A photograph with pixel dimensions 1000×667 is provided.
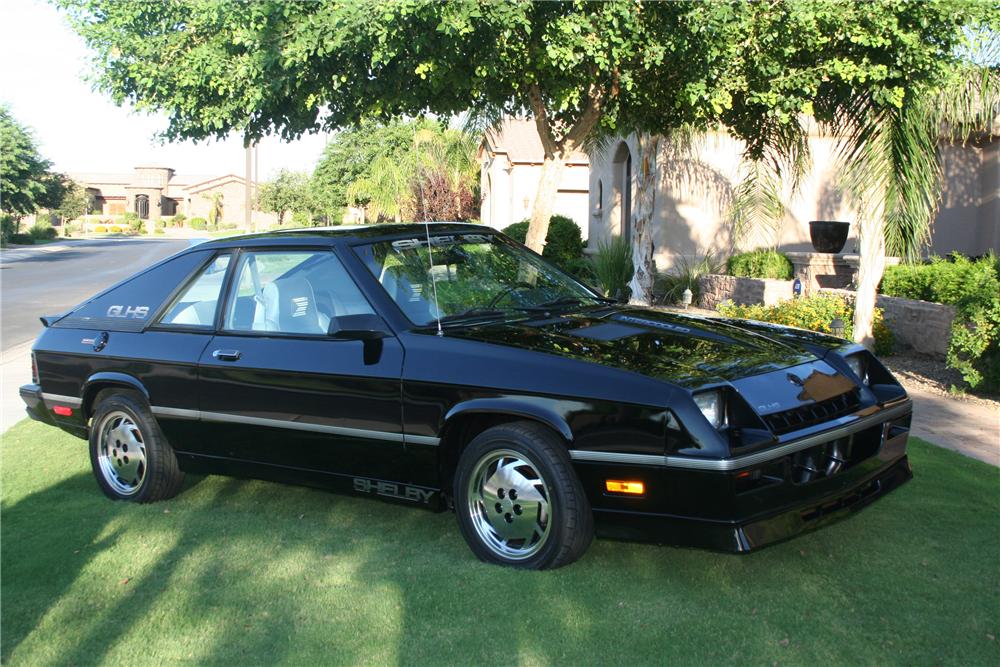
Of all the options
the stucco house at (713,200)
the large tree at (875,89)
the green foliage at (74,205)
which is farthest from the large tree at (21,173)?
the large tree at (875,89)

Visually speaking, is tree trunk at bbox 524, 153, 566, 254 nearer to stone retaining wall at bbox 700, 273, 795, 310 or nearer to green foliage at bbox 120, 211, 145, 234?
stone retaining wall at bbox 700, 273, 795, 310

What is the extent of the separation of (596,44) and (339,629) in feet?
18.8

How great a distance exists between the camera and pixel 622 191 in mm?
22438

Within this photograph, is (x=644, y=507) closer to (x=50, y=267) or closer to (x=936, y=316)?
(x=936, y=316)

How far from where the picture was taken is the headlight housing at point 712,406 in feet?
13.0

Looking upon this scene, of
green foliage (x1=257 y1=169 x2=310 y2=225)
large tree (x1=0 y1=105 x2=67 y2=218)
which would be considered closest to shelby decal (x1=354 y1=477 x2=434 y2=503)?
large tree (x1=0 y1=105 x2=67 y2=218)

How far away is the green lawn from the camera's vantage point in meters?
3.75

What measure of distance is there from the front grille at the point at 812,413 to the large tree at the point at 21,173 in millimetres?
53938

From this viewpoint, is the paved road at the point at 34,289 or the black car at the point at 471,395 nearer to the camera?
the black car at the point at 471,395

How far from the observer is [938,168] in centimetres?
975

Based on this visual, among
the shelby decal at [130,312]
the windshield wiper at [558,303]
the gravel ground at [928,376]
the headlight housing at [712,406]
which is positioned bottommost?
the gravel ground at [928,376]

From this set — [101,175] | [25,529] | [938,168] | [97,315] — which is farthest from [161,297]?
[101,175]

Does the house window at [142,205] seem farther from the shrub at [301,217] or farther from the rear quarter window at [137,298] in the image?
the rear quarter window at [137,298]

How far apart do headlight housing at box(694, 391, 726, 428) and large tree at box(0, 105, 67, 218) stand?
5401cm
